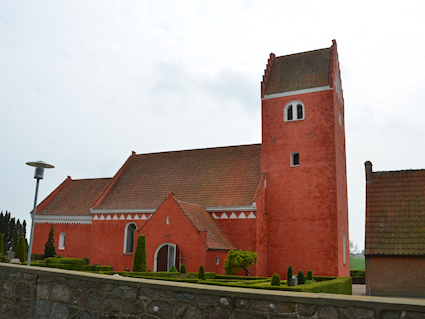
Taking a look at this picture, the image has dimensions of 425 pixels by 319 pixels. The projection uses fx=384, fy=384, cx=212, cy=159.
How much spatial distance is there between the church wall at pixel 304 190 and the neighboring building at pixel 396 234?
3376mm

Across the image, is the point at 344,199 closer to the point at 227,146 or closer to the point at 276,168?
the point at 276,168

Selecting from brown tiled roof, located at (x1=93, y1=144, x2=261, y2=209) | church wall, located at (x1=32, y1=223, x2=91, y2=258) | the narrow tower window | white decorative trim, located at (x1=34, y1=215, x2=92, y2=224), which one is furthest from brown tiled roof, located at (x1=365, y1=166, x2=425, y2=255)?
church wall, located at (x1=32, y1=223, x2=91, y2=258)

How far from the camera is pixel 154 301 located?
16.8 feet

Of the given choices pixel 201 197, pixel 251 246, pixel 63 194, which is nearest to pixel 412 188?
pixel 251 246

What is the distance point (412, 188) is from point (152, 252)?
46.4 ft

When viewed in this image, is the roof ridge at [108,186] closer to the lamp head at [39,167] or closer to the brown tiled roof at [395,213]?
the lamp head at [39,167]

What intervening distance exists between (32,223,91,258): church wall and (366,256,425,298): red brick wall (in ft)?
66.2

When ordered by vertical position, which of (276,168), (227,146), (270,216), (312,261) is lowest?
(312,261)

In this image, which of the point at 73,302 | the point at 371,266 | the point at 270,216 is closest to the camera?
the point at 73,302

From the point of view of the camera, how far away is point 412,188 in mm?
19281

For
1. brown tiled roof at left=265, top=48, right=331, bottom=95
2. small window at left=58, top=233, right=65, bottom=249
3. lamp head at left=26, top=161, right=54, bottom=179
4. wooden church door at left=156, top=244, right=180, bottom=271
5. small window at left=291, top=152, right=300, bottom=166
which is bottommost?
wooden church door at left=156, top=244, right=180, bottom=271

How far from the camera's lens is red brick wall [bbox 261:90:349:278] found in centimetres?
2231

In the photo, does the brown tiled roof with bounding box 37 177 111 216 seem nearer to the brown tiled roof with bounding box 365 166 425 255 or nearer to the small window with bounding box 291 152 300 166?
the small window with bounding box 291 152 300 166

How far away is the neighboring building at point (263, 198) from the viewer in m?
21.6
